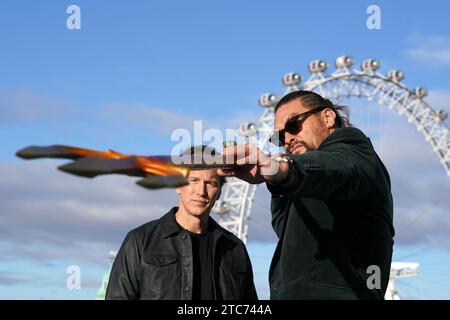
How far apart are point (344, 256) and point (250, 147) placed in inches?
39.8

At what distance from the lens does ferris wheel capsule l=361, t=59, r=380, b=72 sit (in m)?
42.2

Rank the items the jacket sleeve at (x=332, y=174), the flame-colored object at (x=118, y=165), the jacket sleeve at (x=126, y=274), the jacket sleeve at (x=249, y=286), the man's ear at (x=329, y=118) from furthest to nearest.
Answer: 1. the jacket sleeve at (x=249, y=286)
2. the jacket sleeve at (x=126, y=274)
3. the man's ear at (x=329, y=118)
4. the jacket sleeve at (x=332, y=174)
5. the flame-colored object at (x=118, y=165)

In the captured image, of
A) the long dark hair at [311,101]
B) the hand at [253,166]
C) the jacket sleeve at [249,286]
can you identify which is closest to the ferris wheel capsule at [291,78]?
the jacket sleeve at [249,286]

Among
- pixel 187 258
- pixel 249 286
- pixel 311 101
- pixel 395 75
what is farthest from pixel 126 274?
pixel 395 75

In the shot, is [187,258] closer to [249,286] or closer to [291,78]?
[249,286]

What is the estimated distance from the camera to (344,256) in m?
3.79

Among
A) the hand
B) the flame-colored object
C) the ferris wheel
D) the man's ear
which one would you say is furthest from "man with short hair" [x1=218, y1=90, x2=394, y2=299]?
the ferris wheel

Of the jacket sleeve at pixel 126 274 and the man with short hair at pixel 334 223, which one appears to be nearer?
the man with short hair at pixel 334 223

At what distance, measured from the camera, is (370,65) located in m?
42.3

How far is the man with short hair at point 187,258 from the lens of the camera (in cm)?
502

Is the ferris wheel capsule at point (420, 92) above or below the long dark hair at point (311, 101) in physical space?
above

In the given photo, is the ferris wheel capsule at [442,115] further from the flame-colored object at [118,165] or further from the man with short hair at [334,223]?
the flame-colored object at [118,165]
